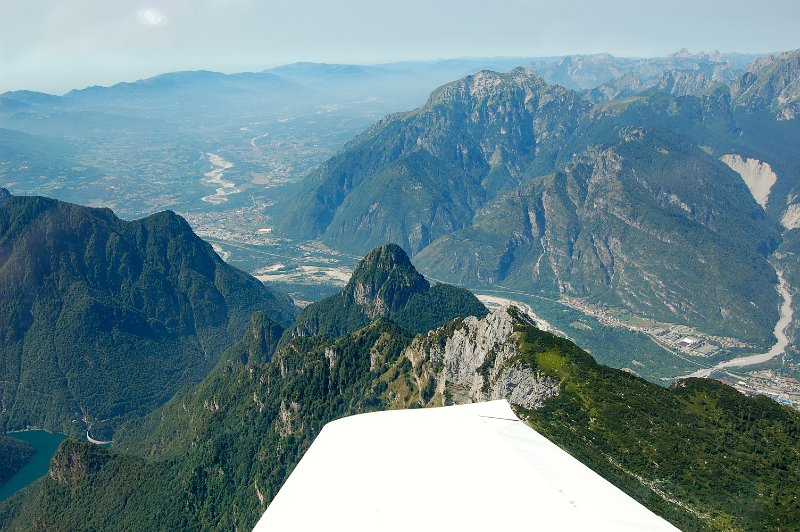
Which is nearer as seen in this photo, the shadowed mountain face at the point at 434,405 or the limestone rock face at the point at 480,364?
the shadowed mountain face at the point at 434,405

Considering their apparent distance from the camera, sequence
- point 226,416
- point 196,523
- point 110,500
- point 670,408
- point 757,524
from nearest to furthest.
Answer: point 757,524
point 670,408
point 196,523
point 110,500
point 226,416

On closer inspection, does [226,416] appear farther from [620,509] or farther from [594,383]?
[620,509]

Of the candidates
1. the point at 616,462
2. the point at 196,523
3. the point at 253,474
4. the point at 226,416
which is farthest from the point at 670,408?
the point at 226,416

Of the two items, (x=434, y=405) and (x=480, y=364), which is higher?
(x=480, y=364)

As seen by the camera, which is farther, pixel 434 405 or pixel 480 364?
pixel 480 364

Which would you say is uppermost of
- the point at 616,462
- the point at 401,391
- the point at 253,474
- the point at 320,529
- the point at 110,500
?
the point at 320,529

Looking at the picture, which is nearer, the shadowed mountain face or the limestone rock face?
the shadowed mountain face

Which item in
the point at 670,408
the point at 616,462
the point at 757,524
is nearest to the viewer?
the point at 757,524

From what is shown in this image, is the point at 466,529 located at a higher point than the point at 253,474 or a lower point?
higher
